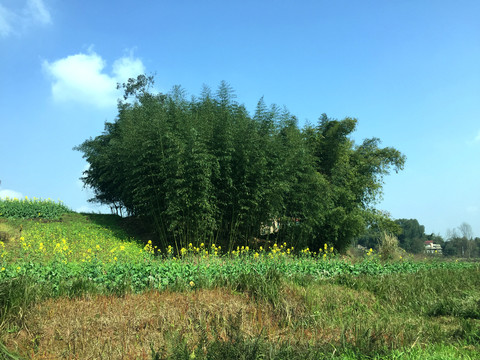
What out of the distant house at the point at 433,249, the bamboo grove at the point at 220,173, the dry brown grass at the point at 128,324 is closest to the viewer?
the dry brown grass at the point at 128,324

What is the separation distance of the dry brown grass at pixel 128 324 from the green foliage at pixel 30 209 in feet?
35.8

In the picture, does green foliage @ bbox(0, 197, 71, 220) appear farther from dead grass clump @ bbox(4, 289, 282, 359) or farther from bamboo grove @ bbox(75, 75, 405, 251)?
dead grass clump @ bbox(4, 289, 282, 359)

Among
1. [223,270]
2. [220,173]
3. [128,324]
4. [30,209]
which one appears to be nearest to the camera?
[128,324]

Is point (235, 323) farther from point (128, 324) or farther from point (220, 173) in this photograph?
point (220, 173)

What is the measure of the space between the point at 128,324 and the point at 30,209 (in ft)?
41.2

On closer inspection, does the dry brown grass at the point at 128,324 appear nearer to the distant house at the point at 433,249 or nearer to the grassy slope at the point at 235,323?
the grassy slope at the point at 235,323

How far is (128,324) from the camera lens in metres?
3.57

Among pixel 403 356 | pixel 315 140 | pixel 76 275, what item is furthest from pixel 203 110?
pixel 403 356

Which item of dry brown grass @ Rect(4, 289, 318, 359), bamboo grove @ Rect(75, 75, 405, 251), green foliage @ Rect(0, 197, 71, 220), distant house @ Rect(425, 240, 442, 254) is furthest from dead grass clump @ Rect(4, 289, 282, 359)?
green foliage @ Rect(0, 197, 71, 220)

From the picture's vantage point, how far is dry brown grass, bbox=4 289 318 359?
329 cm

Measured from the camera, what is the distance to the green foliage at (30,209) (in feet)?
44.5

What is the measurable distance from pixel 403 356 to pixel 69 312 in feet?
10.6

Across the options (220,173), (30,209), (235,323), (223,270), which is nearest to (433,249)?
(220,173)

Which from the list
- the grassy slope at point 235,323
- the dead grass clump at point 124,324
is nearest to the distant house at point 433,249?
the grassy slope at point 235,323
